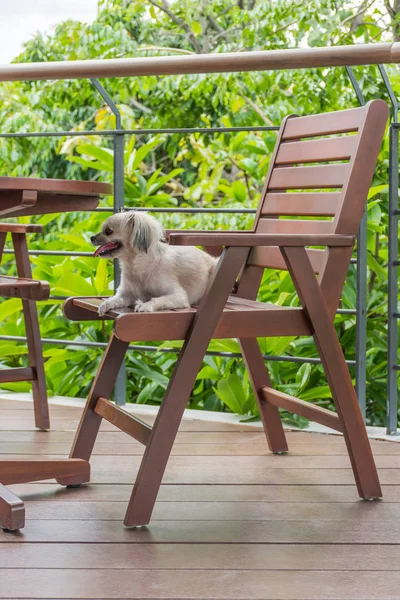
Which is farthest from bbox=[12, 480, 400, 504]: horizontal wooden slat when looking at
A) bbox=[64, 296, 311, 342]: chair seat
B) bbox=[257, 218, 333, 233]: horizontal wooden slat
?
bbox=[257, 218, 333, 233]: horizontal wooden slat

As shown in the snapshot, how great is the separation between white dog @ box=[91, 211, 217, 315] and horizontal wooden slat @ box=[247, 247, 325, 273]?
7.3 inches

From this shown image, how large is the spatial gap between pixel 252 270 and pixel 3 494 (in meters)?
0.90

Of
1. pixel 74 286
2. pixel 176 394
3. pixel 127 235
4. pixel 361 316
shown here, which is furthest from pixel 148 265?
pixel 74 286

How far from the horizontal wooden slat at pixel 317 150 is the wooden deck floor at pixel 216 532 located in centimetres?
79

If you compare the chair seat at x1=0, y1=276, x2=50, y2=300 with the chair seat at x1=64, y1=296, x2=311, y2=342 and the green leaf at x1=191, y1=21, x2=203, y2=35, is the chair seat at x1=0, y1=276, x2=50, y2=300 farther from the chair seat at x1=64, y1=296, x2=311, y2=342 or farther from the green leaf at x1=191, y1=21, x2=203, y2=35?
the green leaf at x1=191, y1=21, x2=203, y2=35

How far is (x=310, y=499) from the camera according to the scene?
74.9 inches

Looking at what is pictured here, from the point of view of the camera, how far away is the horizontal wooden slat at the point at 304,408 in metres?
1.94

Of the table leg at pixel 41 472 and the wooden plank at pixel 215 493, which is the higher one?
the table leg at pixel 41 472

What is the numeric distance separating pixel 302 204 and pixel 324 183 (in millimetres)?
107

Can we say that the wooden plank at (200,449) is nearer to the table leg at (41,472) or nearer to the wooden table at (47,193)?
the table leg at (41,472)

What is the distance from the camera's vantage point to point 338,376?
73.7 inches

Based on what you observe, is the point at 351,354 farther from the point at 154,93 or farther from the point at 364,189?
the point at 154,93

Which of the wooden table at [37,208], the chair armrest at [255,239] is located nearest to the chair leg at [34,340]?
the wooden table at [37,208]

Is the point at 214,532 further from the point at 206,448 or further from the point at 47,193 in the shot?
the point at 47,193
